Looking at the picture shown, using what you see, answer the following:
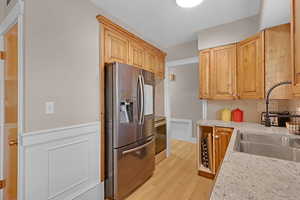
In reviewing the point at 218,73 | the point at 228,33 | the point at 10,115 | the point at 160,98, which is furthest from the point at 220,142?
the point at 10,115

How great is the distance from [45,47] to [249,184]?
70.9 inches

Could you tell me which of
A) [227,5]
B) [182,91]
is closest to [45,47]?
[227,5]

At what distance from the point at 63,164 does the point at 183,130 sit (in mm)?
3675

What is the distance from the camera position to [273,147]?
137cm

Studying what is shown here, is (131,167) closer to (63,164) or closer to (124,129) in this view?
(124,129)

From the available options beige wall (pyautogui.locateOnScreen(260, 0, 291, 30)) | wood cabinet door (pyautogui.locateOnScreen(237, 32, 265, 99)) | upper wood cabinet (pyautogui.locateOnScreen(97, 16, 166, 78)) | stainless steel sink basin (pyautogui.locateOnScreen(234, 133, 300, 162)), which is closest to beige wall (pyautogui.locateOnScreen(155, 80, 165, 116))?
upper wood cabinet (pyautogui.locateOnScreen(97, 16, 166, 78))

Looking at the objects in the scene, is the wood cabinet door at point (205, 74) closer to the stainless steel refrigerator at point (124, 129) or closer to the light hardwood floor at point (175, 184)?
the stainless steel refrigerator at point (124, 129)

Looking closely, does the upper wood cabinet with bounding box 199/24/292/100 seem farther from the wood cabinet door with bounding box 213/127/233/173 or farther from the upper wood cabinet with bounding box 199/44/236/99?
the wood cabinet door with bounding box 213/127/233/173

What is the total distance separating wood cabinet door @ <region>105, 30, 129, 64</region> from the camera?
196 cm

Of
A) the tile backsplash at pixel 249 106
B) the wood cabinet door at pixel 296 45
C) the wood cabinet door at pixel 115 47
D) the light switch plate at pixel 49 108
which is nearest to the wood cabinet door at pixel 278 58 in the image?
the tile backsplash at pixel 249 106

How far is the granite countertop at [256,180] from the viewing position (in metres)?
0.51

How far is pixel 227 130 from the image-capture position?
2076mm

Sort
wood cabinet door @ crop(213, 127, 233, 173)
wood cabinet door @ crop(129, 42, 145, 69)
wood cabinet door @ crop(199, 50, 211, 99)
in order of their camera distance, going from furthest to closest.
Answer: wood cabinet door @ crop(199, 50, 211, 99) → wood cabinet door @ crop(129, 42, 145, 69) → wood cabinet door @ crop(213, 127, 233, 173)

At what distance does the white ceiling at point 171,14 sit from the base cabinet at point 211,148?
1708mm
